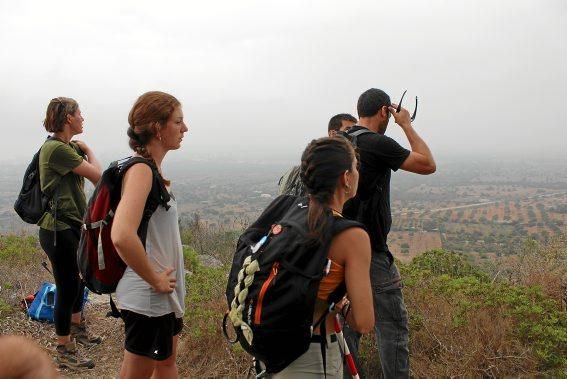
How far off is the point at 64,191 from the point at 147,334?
1.52 m

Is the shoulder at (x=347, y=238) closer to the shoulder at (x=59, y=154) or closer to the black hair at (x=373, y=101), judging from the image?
the black hair at (x=373, y=101)

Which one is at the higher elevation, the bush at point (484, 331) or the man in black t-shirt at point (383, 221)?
the man in black t-shirt at point (383, 221)

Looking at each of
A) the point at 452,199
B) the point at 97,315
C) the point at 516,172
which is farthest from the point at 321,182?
the point at 516,172

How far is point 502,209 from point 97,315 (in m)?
39.9

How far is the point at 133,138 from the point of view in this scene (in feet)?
7.45

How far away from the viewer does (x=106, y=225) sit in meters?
2.23

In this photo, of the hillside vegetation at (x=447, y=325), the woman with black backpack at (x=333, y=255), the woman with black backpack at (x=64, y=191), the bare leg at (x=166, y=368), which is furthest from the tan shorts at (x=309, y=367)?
the woman with black backpack at (x=64, y=191)

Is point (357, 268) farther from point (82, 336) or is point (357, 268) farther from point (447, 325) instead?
point (82, 336)

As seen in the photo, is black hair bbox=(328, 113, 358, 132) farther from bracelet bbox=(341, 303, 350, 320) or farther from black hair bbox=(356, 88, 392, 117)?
bracelet bbox=(341, 303, 350, 320)

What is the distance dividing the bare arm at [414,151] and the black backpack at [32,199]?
7.74 ft

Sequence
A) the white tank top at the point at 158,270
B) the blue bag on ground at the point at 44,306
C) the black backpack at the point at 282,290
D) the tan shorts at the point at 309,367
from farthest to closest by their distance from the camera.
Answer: the blue bag on ground at the point at 44,306 < the white tank top at the point at 158,270 < the tan shorts at the point at 309,367 < the black backpack at the point at 282,290

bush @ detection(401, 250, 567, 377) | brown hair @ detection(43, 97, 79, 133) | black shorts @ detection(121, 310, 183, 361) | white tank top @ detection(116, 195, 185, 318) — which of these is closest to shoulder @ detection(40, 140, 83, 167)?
brown hair @ detection(43, 97, 79, 133)

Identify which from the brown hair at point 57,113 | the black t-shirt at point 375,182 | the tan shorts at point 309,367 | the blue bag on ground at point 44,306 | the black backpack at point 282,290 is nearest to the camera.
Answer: the black backpack at point 282,290

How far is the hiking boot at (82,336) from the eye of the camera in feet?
13.2
